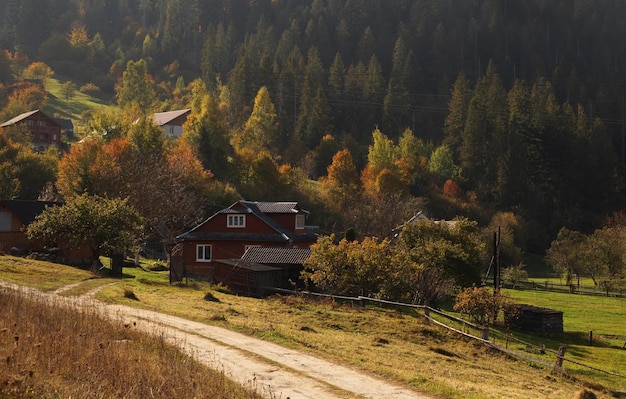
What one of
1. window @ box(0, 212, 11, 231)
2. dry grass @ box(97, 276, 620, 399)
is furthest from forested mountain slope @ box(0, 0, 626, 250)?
dry grass @ box(97, 276, 620, 399)

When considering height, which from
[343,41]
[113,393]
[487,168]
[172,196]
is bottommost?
[113,393]

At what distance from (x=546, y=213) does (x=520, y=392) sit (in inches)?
4239

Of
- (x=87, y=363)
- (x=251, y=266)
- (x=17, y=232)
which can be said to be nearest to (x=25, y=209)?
(x=17, y=232)

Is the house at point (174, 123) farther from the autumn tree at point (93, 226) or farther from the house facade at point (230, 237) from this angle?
the autumn tree at point (93, 226)

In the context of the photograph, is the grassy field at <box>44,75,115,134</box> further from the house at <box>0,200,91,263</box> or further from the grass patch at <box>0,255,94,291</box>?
the grass patch at <box>0,255,94,291</box>

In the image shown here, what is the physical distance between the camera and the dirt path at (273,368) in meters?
18.8

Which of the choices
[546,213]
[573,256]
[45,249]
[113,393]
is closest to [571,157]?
[546,213]

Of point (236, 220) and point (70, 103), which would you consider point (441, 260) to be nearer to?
point (236, 220)

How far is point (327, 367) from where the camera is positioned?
21.9 m

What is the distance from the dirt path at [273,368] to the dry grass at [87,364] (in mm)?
1266

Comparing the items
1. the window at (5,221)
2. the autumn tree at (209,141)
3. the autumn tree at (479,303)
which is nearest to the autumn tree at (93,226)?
the window at (5,221)

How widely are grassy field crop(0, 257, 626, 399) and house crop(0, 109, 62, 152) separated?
8111 centimetres

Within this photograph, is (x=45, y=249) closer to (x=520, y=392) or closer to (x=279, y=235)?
(x=279, y=235)

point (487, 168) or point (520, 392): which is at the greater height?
point (487, 168)
